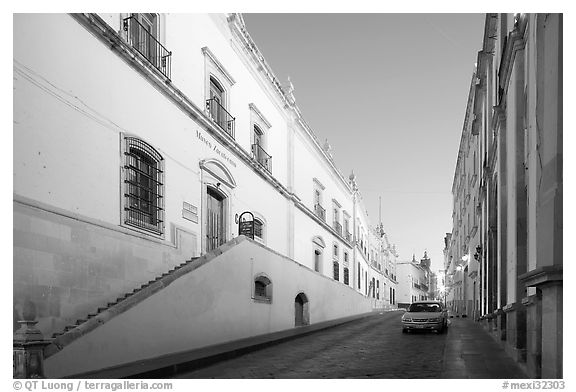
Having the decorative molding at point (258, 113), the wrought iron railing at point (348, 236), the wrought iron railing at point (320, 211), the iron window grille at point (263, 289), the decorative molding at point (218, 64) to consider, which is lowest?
the iron window grille at point (263, 289)

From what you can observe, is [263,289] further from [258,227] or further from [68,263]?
[68,263]

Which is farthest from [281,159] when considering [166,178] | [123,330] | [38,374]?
[38,374]

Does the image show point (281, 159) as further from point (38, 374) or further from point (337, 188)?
point (38, 374)

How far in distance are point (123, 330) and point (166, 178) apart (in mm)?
5428

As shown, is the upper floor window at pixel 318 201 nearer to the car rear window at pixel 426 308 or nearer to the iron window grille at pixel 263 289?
the car rear window at pixel 426 308

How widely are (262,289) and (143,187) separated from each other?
7611 millimetres

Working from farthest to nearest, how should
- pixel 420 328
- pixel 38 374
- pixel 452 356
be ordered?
pixel 420 328
pixel 452 356
pixel 38 374

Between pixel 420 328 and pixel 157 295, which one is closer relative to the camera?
pixel 157 295

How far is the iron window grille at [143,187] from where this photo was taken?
13.7 meters

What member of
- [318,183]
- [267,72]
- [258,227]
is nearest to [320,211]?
[318,183]

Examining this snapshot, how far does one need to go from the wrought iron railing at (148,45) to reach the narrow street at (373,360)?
8.14m

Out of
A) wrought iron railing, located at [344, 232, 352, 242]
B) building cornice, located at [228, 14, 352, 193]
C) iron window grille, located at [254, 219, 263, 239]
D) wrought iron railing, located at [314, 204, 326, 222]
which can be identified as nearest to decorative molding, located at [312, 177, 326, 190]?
wrought iron railing, located at [314, 204, 326, 222]

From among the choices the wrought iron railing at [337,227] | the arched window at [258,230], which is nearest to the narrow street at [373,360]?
the arched window at [258,230]

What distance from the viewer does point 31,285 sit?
397 inches
